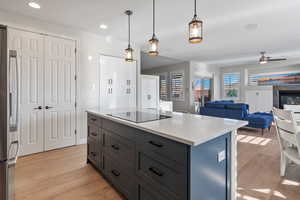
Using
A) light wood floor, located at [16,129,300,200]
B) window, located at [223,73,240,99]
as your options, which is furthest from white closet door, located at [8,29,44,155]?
window, located at [223,73,240,99]

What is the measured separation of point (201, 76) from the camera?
26.0ft

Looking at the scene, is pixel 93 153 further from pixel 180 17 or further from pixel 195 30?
pixel 180 17

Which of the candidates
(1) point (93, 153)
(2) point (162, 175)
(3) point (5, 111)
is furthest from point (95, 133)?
(2) point (162, 175)

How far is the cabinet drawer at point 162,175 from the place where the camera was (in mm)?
1086

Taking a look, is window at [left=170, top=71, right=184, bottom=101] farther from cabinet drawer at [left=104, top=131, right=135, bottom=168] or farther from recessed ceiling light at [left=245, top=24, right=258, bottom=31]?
cabinet drawer at [left=104, top=131, right=135, bottom=168]

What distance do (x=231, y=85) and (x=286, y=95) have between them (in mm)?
2405

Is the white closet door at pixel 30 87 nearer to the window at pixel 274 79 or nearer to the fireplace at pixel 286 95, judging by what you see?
the fireplace at pixel 286 95

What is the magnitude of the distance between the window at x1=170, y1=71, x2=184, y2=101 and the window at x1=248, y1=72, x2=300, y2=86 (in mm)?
3569

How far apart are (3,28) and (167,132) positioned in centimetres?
139

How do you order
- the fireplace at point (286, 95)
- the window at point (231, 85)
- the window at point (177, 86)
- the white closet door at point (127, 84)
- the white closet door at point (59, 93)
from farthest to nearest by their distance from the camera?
the window at point (231, 85)
the window at point (177, 86)
the fireplace at point (286, 95)
the white closet door at point (127, 84)
the white closet door at point (59, 93)

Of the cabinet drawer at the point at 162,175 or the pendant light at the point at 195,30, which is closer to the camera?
the cabinet drawer at the point at 162,175

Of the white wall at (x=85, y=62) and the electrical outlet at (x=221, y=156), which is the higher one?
the white wall at (x=85, y=62)

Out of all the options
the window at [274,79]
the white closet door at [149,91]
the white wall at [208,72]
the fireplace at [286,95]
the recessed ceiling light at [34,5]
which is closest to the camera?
the recessed ceiling light at [34,5]

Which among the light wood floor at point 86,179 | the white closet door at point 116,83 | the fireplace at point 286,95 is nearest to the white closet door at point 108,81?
the white closet door at point 116,83
